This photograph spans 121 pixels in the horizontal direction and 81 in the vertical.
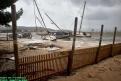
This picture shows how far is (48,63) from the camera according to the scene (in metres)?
8.80

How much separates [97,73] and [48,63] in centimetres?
323

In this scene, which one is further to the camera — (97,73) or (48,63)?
(97,73)

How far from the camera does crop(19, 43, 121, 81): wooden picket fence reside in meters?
7.88

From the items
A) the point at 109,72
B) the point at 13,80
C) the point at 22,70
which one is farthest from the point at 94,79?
the point at 13,80

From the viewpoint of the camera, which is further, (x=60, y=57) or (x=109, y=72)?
(x=109, y=72)

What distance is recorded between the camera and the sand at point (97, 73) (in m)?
→ 9.34

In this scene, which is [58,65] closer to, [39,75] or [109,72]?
[39,75]

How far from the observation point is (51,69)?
911 cm

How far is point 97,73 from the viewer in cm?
1016

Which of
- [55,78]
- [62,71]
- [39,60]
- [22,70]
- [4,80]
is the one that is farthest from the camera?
[62,71]

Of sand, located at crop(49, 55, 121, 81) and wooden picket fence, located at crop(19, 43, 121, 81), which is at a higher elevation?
wooden picket fence, located at crop(19, 43, 121, 81)

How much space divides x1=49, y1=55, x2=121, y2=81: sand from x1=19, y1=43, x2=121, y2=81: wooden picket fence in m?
0.44

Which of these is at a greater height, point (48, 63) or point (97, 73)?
point (48, 63)

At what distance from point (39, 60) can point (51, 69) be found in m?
1.17
